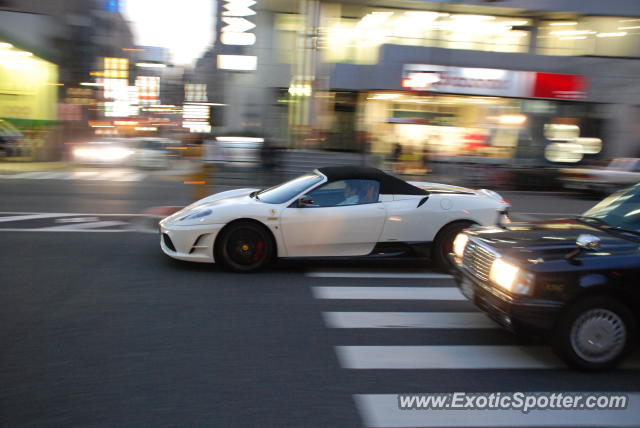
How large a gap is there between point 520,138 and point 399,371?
2495cm

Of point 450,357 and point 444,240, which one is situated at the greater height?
point 444,240

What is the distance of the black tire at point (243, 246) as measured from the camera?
6836 millimetres

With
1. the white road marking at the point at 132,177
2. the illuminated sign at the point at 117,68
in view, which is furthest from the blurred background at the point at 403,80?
the illuminated sign at the point at 117,68

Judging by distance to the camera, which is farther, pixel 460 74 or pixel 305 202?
pixel 460 74

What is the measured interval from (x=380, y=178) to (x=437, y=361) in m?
3.13

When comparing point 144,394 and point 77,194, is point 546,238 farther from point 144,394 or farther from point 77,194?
point 77,194

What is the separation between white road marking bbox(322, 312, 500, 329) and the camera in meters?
5.31

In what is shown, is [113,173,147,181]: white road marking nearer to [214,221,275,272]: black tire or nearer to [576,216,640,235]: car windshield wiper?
[214,221,275,272]: black tire

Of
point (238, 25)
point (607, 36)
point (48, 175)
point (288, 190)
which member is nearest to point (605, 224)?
point (288, 190)

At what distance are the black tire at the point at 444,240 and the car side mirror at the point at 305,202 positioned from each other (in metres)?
1.64

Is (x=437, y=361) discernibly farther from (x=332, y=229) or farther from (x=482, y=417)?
(x=332, y=229)

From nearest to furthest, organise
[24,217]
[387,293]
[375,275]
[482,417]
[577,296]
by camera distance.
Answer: [482,417]
[577,296]
[387,293]
[375,275]
[24,217]

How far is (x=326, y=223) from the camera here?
22.4ft

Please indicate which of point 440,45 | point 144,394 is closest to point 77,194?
point 144,394
